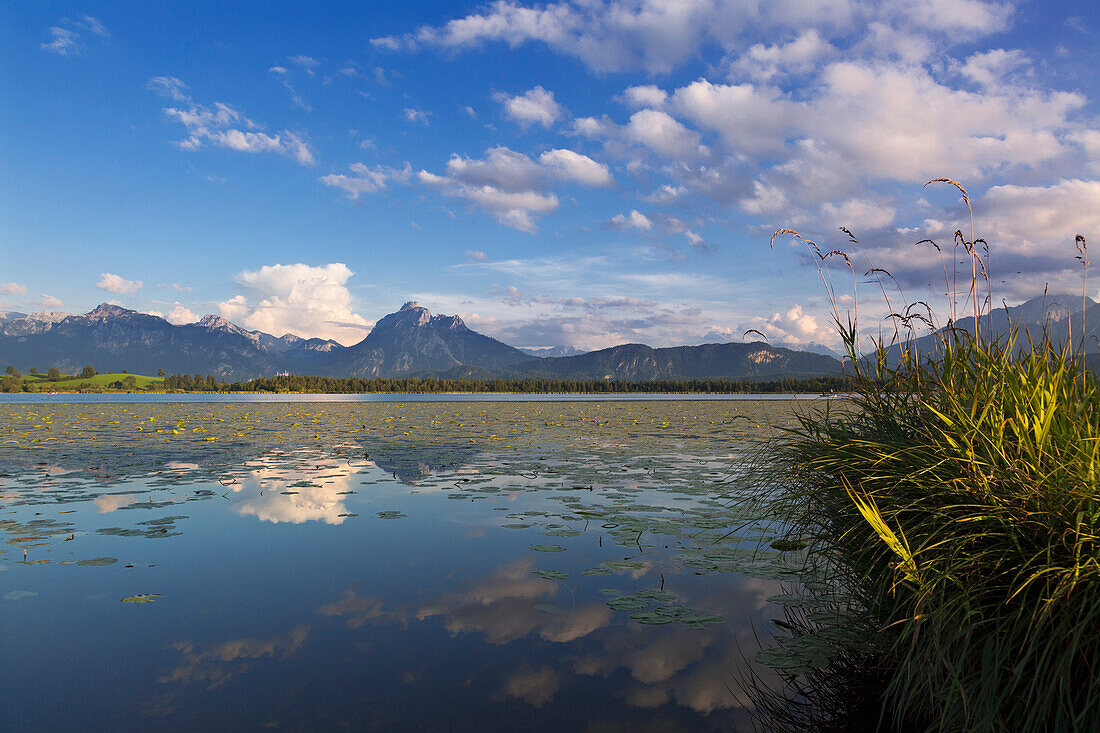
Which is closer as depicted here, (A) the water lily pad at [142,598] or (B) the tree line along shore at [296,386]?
(A) the water lily pad at [142,598]

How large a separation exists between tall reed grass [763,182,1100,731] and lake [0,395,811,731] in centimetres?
187

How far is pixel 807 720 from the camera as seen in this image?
462 cm

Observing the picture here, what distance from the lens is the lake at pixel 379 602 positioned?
4.86 metres

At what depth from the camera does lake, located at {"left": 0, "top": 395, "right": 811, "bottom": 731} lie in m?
4.86

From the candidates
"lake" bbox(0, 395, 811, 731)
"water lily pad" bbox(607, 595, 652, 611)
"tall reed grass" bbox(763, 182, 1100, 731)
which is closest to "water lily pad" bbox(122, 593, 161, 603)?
"lake" bbox(0, 395, 811, 731)

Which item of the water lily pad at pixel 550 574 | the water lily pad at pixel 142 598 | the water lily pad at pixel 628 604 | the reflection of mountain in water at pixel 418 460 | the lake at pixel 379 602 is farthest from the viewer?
the reflection of mountain in water at pixel 418 460

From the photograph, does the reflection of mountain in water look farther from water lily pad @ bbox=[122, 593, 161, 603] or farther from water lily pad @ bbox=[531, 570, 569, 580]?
water lily pad @ bbox=[122, 593, 161, 603]

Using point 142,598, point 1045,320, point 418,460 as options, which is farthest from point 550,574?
point 418,460

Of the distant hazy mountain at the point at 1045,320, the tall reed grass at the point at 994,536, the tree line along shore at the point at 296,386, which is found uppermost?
the distant hazy mountain at the point at 1045,320

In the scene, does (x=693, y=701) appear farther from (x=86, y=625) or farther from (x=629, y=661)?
(x=86, y=625)

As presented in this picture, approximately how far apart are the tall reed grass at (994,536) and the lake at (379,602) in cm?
187

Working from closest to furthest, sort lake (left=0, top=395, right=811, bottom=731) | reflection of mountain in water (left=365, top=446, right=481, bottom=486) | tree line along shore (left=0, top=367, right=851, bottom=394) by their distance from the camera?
lake (left=0, top=395, right=811, bottom=731), reflection of mountain in water (left=365, top=446, right=481, bottom=486), tree line along shore (left=0, top=367, right=851, bottom=394)

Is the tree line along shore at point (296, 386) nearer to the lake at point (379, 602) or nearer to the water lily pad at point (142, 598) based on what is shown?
the lake at point (379, 602)

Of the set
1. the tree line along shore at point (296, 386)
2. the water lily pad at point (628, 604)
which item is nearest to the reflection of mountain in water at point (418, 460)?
the water lily pad at point (628, 604)
